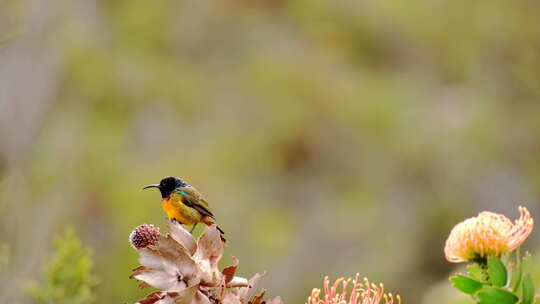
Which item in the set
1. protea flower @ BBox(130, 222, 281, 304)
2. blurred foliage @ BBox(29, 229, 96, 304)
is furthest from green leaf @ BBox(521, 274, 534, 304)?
blurred foliage @ BBox(29, 229, 96, 304)

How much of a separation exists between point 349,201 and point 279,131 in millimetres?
894

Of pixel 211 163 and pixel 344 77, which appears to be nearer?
pixel 211 163

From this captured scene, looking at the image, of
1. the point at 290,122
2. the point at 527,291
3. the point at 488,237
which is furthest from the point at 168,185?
the point at 290,122

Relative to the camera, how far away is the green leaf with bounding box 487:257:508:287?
940 millimetres

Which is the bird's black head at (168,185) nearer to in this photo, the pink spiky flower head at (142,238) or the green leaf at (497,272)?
the pink spiky flower head at (142,238)

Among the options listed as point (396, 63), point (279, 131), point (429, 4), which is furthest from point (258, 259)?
point (429, 4)

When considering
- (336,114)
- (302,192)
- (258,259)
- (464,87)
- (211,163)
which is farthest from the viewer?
(464,87)

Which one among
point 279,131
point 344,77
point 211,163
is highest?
point 344,77

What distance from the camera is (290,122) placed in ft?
24.5

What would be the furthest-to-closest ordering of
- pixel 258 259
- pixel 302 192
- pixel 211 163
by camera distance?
1. pixel 302 192
2. pixel 211 163
3. pixel 258 259

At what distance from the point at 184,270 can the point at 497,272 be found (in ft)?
1.20

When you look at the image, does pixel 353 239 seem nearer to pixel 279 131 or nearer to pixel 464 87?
pixel 279 131

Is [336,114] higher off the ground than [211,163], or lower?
higher

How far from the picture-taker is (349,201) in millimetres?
7109
